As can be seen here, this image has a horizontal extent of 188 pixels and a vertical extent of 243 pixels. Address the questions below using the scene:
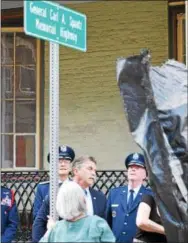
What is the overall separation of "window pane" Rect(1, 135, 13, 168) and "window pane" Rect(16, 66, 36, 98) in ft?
2.24

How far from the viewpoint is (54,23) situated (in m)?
5.50

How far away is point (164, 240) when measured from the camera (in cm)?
610

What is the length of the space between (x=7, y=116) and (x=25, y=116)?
11.7 inches

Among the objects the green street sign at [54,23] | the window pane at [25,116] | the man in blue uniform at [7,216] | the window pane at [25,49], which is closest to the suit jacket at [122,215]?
the man in blue uniform at [7,216]

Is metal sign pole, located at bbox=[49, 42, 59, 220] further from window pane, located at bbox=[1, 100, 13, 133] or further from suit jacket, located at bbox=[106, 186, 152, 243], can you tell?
window pane, located at bbox=[1, 100, 13, 133]

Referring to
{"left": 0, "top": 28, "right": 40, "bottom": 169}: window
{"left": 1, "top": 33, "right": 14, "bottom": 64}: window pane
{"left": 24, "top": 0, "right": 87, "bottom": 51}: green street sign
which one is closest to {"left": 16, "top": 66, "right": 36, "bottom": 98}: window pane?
{"left": 0, "top": 28, "right": 40, "bottom": 169}: window

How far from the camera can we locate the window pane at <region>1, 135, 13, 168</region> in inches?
455

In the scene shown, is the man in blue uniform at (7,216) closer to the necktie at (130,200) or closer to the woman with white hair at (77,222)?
the necktie at (130,200)

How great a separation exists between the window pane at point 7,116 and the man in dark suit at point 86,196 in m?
4.99

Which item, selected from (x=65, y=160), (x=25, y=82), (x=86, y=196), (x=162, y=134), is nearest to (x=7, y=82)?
(x=25, y=82)

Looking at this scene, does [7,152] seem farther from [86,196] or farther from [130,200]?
[86,196]

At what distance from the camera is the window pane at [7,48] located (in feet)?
38.2

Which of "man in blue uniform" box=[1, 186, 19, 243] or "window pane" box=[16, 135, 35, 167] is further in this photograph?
"window pane" box=[16, 135, 35, 167]

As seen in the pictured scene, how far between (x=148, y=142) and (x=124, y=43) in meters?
5.50
